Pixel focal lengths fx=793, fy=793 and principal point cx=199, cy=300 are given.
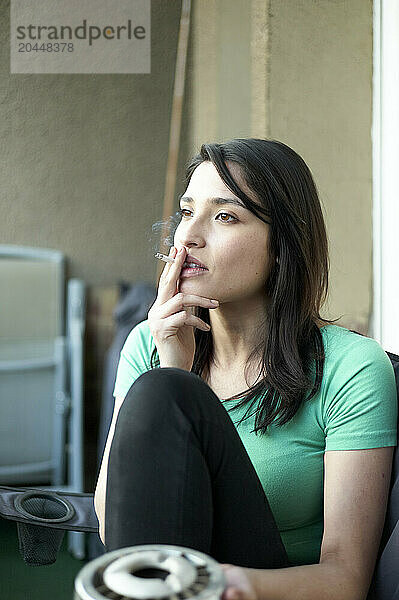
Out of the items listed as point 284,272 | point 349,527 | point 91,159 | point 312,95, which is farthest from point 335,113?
point 349,527

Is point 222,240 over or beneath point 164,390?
over

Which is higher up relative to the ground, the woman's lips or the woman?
the woman's lips

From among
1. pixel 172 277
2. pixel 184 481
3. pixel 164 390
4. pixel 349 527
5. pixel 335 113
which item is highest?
pixel 335 113

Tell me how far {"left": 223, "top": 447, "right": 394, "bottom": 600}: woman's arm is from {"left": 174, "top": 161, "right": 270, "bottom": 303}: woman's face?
319 mm

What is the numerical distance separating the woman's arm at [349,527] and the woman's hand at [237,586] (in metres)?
0.16

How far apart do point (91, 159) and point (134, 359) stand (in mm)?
803

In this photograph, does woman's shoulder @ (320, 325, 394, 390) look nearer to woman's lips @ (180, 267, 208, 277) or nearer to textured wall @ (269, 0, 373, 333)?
woman's lips @ (180, 267, 208, 277)

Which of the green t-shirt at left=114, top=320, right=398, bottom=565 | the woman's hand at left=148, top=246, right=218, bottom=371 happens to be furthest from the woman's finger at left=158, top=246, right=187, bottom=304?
the green t-shirt at left=114, top=320, right=398, bottom=565

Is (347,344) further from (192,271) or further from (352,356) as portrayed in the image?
(192,271)

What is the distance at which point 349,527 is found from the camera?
1.10 m

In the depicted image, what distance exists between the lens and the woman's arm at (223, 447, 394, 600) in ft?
3.35

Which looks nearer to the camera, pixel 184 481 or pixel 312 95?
pixel 184 481

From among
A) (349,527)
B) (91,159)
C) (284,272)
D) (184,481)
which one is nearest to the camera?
(184,481)

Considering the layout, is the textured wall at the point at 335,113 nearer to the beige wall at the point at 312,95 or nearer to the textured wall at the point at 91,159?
the beige wall at the point at 312,95
